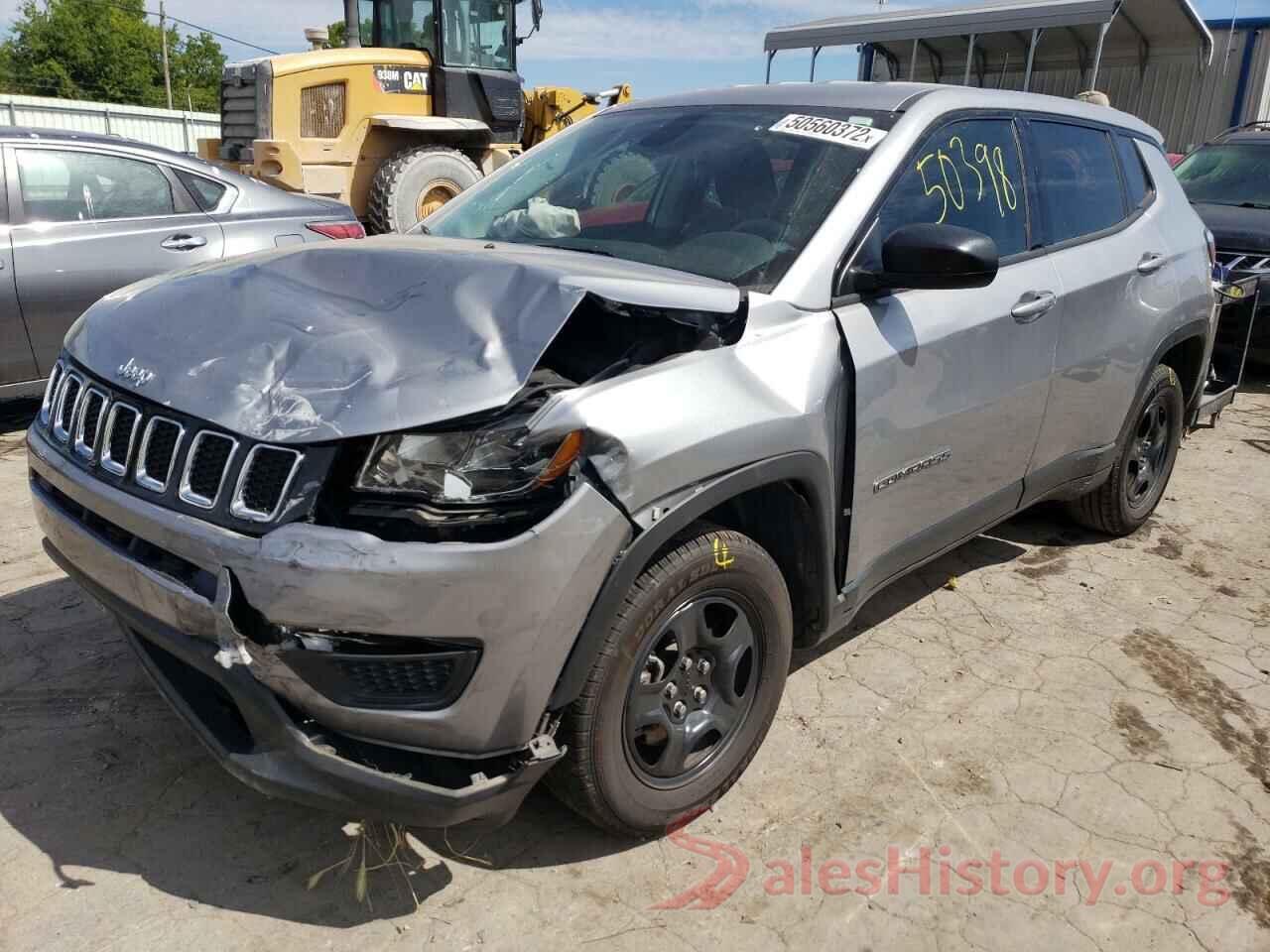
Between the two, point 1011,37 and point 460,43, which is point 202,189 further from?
point 1011,37

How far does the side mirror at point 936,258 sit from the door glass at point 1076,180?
109cm

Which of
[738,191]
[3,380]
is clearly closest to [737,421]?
[738,191]

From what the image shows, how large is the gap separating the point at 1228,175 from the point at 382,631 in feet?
30.7

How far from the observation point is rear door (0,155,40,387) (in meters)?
5.26

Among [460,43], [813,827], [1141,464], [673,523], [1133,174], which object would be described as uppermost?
[460,43]

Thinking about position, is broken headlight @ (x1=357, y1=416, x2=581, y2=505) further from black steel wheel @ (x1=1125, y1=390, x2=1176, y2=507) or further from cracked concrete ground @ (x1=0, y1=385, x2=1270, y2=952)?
black steel wheel @ (x1=1125, y1=390, x2=1176, y2=507)

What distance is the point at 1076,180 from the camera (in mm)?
3939

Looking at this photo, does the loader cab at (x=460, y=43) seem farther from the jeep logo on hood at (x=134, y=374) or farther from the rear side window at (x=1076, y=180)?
the jeep logo on hood at (x=134, y=374)

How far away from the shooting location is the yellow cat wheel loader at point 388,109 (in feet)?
32.2

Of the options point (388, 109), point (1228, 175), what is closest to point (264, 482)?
point (388, 109)

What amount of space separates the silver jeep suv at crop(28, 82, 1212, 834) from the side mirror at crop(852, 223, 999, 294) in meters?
0.01

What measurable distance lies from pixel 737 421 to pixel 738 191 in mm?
989

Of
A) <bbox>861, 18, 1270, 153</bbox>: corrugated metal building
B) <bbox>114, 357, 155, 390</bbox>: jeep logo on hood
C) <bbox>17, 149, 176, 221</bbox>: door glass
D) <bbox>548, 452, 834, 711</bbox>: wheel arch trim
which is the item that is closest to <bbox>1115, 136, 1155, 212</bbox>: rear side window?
<bbox>548, 452, 834, 711</bbox>: wheel arch trim

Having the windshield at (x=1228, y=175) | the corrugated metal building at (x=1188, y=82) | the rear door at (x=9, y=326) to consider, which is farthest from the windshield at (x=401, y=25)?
the corrugated metal building at (x=1188, y=82)
